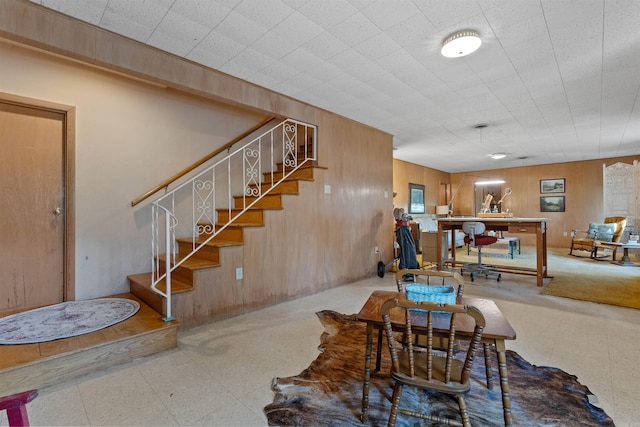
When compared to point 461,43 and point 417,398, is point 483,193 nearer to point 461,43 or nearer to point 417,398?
point 461,43

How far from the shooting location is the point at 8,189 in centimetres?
280

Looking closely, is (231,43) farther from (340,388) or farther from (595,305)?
(595,305)

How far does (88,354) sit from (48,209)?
1.82 meters

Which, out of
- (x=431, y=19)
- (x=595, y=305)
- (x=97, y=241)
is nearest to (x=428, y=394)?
(x=431, y=19)

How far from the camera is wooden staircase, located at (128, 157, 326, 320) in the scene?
2797 millimetres

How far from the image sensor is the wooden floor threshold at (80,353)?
70.6 inches

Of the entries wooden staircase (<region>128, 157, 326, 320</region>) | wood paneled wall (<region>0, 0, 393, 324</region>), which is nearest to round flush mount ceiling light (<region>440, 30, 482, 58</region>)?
wood paneled wall (<region>0, 0, 393, 324</region>)

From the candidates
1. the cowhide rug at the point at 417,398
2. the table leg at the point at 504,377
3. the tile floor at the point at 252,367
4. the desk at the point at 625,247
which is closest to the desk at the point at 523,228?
the tile floor at the point at 252,367

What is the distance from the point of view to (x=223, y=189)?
4113 millimetres

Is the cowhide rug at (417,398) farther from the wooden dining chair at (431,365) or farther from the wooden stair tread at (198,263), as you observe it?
the wooden stair tread at (198,263)

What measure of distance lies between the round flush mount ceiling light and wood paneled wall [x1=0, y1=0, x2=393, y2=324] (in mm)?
1909

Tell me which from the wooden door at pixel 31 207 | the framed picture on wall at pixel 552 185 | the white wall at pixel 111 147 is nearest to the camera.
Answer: the wooden door at pixel 31 207

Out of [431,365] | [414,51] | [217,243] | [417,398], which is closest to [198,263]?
[217,243]

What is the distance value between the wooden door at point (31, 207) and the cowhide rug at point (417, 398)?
8.95 ft
